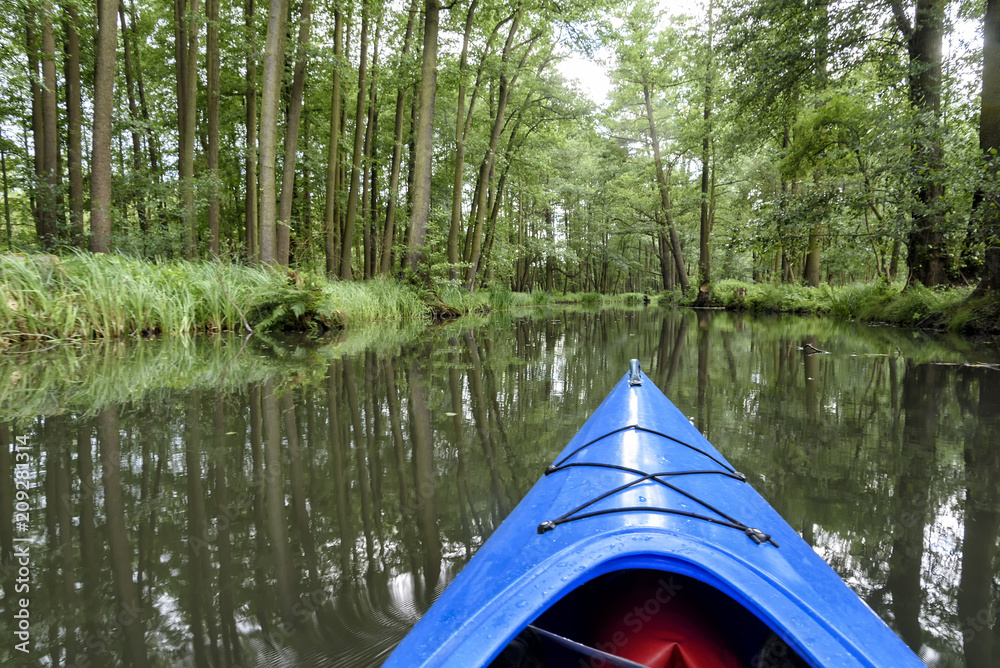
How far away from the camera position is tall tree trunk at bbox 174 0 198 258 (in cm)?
891

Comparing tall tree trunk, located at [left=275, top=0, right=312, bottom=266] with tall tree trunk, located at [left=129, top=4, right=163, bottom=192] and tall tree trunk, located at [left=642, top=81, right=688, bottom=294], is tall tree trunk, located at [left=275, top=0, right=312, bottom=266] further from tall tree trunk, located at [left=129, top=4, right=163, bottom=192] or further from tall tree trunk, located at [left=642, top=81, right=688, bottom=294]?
tall tree trunk, located at [left=642, top=81, right=688, bottom=294]

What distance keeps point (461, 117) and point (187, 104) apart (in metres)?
6.69

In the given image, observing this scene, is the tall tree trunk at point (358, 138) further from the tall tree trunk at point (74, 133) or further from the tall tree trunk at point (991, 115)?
the tall tree trunk at point (991, 115)

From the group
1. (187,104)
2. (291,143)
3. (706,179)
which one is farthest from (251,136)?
(706,179)

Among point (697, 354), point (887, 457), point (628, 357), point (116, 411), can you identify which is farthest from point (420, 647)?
point (697, 354)

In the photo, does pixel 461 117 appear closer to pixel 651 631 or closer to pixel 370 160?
pixel 370 160

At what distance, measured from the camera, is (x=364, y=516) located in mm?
1850

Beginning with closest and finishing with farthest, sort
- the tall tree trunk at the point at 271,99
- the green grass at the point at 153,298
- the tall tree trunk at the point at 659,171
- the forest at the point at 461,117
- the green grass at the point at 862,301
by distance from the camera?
1. the green grass at the point at 153,298
2. the forest at the point at 461,117
3. the tall tree trunk at the point at 271,99
4. the green grass at the point at 862,301
5. the tall tree trunk at the point at 659,171

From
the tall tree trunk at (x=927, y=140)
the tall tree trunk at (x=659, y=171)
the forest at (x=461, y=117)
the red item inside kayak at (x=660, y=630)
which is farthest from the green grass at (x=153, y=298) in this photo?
the tall tree trunk at (x=659, y=171)

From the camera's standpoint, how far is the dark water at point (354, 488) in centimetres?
128

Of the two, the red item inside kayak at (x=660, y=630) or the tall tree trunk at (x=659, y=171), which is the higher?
the tall tree trunk at (x=659, y=171)

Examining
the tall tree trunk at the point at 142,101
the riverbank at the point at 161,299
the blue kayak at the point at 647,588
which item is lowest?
the blue kayak at the point at 647,588

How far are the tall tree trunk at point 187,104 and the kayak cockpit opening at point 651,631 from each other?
9.65 m

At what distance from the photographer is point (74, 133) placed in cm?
902
